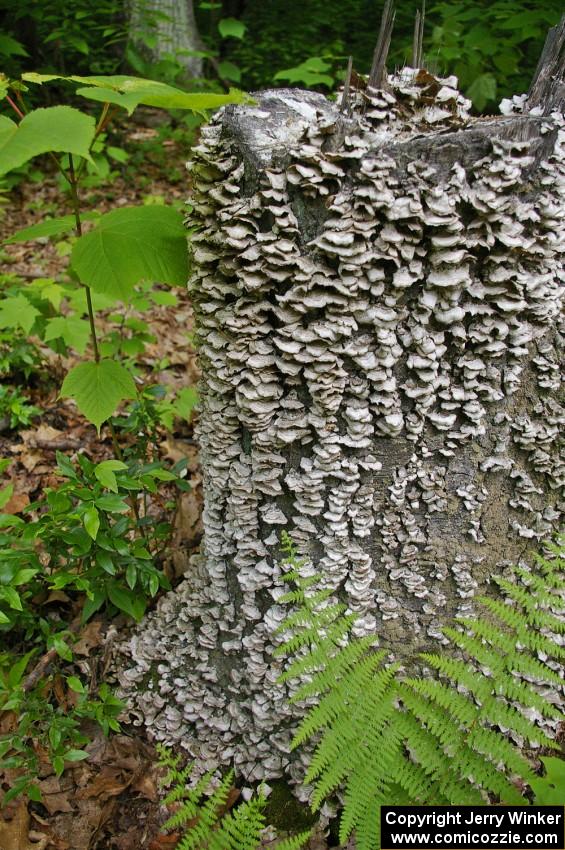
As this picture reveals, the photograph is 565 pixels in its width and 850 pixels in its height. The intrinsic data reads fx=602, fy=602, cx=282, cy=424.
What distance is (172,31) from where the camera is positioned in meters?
8.37

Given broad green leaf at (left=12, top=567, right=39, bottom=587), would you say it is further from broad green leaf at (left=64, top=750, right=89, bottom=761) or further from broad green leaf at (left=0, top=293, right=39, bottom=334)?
broad green leaf at (left=0, top=293, right=39, bottom=334)

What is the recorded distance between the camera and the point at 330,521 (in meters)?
1.97

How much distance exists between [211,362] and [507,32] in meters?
6.97

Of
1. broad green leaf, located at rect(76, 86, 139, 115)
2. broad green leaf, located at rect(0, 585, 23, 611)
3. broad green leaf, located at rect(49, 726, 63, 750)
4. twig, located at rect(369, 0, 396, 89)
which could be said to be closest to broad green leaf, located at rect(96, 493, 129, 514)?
broad green leaf, located at rect(0, 585, 23, 611)

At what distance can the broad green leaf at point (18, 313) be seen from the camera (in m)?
3.37

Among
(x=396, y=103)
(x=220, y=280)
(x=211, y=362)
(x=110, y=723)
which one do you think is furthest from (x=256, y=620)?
(x=396, y=103)

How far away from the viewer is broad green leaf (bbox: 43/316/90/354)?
3225 millimetres

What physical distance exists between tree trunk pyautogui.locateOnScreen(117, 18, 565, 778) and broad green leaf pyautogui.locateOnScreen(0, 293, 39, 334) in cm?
180

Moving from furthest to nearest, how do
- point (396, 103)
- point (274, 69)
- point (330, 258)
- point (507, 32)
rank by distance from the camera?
point (274, 69) < point (507, 32) < point (396, 103) < point (330, 258)

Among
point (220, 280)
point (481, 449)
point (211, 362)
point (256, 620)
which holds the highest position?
point (220, 280)

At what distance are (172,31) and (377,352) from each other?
8.62 metres

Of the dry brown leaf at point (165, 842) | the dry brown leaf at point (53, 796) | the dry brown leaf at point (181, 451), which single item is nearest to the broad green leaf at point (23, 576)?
the dry brown leaf at point (53, 796)

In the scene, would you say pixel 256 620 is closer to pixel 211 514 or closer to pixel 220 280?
pixel 211 514

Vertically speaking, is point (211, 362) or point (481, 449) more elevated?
point (211, 362)
